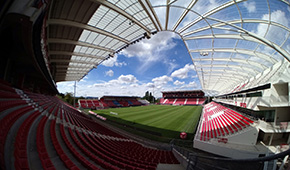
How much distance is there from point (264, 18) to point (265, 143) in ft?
36.1

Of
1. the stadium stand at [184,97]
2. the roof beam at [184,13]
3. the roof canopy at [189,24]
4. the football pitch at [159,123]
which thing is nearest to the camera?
the roof canopy at [189,24]

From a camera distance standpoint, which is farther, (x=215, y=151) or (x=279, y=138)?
(x=279, y=138)

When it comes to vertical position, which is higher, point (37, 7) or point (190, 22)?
point (190, 22)

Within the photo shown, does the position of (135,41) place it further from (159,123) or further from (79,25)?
(159,123)

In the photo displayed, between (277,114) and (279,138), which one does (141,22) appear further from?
(279,138)

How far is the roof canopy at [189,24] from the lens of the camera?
7092 mm

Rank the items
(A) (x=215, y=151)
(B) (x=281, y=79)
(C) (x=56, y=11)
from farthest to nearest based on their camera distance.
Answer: (A) (x=215, y=151)
(C) (x=56, y=11)
(B) (x=281, y=79)

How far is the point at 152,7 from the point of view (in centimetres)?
866

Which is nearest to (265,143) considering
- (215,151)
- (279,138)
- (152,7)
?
(279,138)

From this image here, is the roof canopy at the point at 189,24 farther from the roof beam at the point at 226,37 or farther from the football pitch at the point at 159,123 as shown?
the football pitch at the point at 159,123

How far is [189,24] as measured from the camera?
409 inches

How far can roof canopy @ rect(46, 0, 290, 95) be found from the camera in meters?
7.09

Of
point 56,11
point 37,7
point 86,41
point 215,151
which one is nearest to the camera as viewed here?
point 37,7

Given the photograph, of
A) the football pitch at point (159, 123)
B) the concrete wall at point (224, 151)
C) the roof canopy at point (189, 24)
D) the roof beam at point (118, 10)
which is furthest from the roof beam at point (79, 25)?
the concrete wall at point (224, 151)
